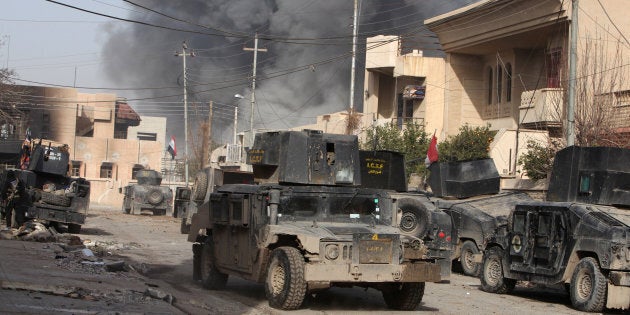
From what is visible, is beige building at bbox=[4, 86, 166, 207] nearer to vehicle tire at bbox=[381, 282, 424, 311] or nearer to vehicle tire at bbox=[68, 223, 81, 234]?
vehicle tire at bbox=[68, 223, 81, 234]

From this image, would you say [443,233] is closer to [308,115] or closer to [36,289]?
[36,289]

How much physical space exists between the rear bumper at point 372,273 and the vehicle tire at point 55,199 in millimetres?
16041

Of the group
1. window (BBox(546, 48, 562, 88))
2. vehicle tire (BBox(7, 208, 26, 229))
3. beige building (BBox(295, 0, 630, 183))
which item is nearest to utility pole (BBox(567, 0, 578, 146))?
beige building (BBox(295, 0, 630, 183))

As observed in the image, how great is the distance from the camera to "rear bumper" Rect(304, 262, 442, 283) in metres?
12.2

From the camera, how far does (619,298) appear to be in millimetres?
13852

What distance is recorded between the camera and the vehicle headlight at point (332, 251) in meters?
12.3

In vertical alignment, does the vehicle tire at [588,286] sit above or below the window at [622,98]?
below

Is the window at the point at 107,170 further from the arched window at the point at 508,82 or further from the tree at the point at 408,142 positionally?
the arched window at the point at 508,82

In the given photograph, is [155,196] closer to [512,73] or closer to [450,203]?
[512,73]

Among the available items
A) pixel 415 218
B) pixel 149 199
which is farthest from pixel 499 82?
pixel 149 199

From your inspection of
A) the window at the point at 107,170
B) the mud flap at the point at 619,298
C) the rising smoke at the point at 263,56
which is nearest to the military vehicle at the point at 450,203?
the mud flap at the point at 619,298

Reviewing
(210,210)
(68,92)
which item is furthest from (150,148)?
(210,210)

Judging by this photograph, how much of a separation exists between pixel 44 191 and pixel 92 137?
53.3 m

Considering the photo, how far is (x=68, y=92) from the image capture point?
75.1 metres
